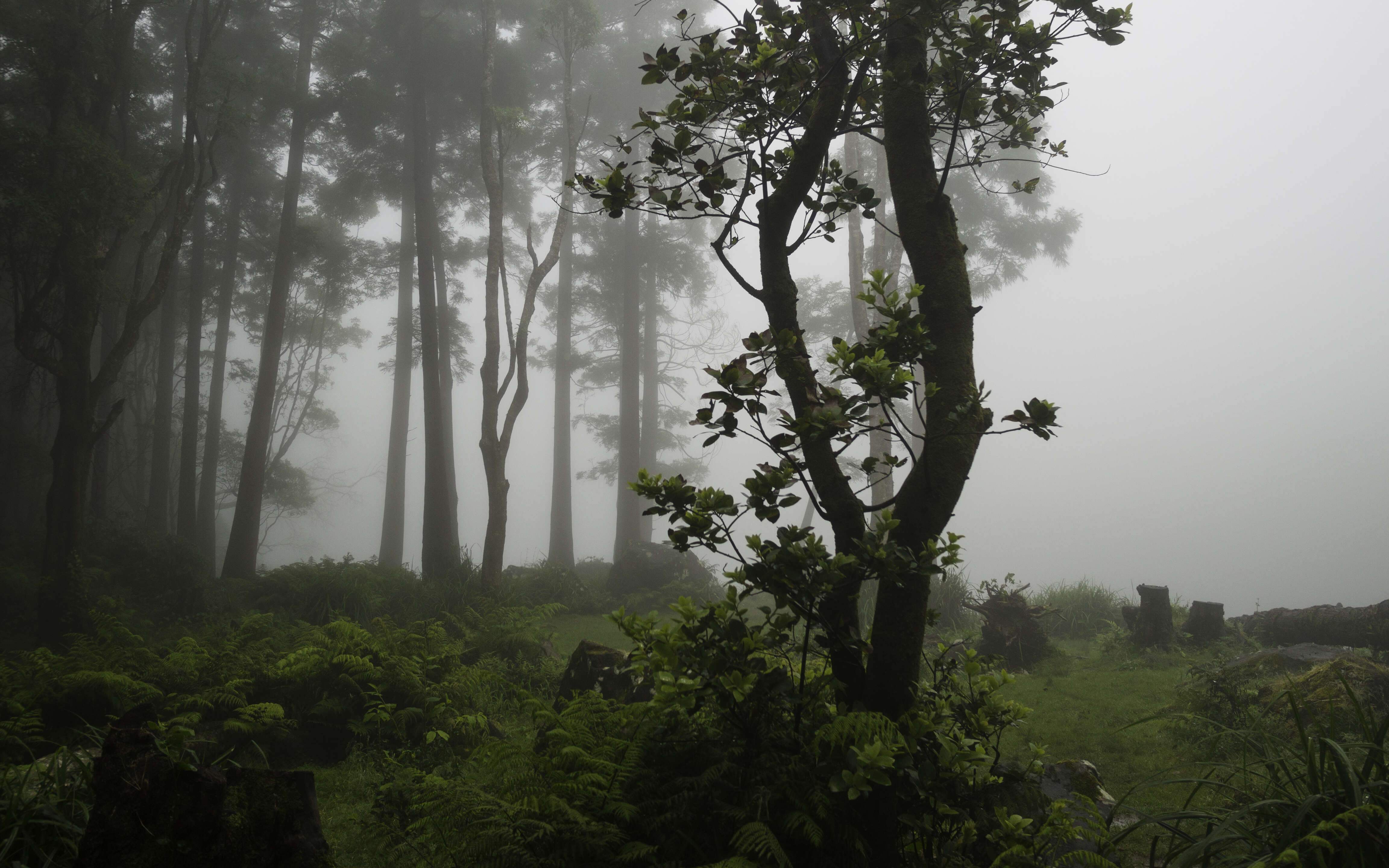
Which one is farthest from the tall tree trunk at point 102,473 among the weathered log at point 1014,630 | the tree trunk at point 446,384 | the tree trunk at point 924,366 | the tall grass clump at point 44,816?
the weathered log at point 1014,630

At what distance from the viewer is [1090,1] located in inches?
85.4

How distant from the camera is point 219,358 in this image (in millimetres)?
17125

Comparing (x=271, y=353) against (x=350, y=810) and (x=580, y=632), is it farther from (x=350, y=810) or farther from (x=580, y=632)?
(x=350, y=810)

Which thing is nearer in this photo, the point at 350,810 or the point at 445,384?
the point at 350,810

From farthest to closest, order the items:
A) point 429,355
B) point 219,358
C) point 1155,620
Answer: point 219,358, point 429,355, point 1155,620

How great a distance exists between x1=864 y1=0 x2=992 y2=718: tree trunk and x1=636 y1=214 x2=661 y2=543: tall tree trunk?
1555cm

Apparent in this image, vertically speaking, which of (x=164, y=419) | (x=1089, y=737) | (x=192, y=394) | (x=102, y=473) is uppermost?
(x=192, y=394)

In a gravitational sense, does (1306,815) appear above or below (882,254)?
below

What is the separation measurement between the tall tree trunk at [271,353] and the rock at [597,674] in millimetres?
9526

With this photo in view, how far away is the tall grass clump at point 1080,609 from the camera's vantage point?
958 cm

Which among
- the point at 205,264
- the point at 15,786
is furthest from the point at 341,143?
the point at 15,786

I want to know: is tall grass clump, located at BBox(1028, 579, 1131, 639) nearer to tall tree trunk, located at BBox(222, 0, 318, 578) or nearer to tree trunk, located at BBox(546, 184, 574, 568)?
tree trunk, located at BBox(546, 184, 574, 568)

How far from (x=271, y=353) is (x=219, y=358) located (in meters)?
5.34

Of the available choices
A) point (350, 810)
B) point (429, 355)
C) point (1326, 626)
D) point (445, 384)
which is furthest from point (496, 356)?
point (1326, 626)
